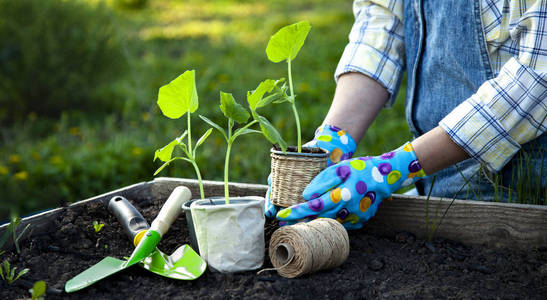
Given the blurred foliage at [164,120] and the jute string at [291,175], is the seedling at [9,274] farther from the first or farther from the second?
the jute string at [291,175]

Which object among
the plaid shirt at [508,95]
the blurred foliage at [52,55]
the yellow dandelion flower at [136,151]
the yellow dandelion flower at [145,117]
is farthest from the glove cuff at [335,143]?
the blurred foliage at [52,55]

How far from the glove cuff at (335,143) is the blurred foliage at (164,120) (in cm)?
68

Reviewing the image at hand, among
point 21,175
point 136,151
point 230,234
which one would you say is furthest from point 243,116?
point 136,151

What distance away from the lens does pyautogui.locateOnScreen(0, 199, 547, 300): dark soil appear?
983 millimetres

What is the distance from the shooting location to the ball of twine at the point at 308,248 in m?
1.02

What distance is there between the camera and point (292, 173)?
1201mm

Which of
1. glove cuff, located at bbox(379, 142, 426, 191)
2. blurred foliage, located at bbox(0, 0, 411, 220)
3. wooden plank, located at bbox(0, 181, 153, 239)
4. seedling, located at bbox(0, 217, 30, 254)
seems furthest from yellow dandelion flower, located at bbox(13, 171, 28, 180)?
glove cuff, located at bbox(379, 142, 426, 191)

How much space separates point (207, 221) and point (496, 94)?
0.74 m

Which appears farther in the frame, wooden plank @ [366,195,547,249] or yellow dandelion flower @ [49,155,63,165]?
yellow dandelion flower @ [49,155,63,165]

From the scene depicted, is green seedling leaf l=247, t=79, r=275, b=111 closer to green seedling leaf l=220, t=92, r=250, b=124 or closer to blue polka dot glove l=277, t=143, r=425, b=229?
green seedling leaf l=220, t=92, r=250, b=124

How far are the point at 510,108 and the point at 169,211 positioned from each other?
32.4 inches

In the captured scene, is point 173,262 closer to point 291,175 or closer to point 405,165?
point 291,175

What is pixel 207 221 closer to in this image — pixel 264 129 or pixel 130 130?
pixel 264 129

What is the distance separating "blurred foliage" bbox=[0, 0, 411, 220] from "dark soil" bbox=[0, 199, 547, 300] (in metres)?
0.21
